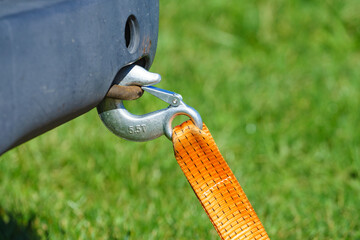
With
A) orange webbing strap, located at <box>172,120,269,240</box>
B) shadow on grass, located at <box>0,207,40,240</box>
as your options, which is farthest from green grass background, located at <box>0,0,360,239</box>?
orange webbing strap, located at <box>172,120,269,240</box>

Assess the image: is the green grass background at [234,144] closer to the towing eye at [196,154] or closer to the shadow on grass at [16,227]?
the shadow on grass at [16,227]

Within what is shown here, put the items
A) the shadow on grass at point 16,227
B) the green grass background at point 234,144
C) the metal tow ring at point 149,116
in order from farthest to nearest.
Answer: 1. the green grass background at point 234,144
2. the shadow on grass at point 16,227
3. the metal tow ring at point 149,116

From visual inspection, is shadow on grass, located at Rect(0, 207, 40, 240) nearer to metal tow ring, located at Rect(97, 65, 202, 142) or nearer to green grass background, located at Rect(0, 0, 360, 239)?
green grass background, located at Rect(0, 0, 360, 239)

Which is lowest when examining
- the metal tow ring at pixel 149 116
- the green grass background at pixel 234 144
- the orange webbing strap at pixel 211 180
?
the green grass background at pixel 234 144

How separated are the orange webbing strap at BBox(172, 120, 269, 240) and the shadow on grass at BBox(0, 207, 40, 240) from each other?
0.97 metres

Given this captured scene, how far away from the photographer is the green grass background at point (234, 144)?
220 cm

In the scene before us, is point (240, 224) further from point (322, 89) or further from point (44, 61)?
point (322, 89)

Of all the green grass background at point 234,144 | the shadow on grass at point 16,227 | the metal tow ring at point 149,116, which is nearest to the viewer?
the metal tow ring at point 149,116

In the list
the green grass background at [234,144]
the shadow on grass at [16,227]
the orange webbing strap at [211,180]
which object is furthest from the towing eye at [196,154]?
the shadow on grass at [16,227]

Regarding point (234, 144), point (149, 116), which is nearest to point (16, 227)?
point (149, 116)

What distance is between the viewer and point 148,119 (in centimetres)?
130

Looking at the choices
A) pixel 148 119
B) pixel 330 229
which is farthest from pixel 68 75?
pixel 330 229

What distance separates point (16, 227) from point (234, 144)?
3.91ft

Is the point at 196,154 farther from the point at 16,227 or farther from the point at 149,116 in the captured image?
the point at 16,227
